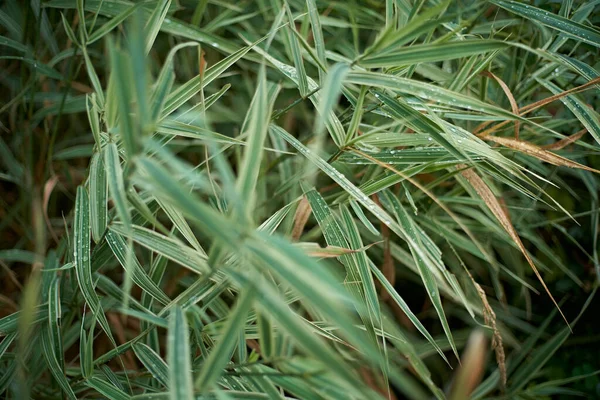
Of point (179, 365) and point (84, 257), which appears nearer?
point (179, 365)

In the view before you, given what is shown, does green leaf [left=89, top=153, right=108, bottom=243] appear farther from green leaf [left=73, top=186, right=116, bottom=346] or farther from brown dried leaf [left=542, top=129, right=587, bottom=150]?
brown dried leaf [left=542, top=129, right=587, bottom=150]

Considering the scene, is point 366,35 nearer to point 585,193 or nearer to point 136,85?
A: point 585,193

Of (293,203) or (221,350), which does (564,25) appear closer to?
(293,203)

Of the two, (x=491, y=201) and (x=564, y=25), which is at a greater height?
(x=564, y=25)

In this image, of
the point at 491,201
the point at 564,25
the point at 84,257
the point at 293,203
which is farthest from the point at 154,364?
the point at 564,25

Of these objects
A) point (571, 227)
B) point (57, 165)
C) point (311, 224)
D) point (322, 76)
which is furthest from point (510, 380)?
point (57, 165)

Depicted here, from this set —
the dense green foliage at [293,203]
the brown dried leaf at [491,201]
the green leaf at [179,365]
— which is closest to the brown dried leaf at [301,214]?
the dense green foliage at [293,203]

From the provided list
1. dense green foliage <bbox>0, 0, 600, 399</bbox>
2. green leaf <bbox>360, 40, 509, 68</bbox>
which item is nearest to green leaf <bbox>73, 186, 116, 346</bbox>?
dense green foliage <bbox>0, 0, 600, 399</bbox>

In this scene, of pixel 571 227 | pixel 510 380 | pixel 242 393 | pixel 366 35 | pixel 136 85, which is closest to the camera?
pixel 136 85

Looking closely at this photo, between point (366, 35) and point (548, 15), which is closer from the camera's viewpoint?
point (548, 15)

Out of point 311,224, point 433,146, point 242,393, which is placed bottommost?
point 311,224
